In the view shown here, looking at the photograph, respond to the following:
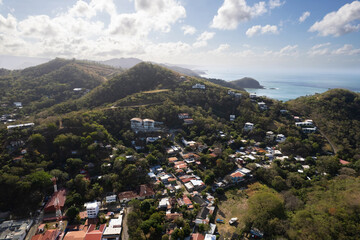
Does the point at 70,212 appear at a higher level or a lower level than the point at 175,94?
lower

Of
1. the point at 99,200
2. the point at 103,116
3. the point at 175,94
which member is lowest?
the point at 99,200

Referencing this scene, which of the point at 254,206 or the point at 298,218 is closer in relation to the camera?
the point at 298,218

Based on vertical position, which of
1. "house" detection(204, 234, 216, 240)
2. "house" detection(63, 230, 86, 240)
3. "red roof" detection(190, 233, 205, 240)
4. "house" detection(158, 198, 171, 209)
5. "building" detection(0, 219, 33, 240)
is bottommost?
"building" detection(0, 219, 33, 240)

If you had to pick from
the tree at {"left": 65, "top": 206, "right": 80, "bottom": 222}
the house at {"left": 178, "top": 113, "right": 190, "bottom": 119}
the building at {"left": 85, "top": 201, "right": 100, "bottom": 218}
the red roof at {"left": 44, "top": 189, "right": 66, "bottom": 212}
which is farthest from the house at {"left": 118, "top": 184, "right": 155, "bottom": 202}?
the house at {"left": 178, "top": 113, "right": 190, "bottom": 119}

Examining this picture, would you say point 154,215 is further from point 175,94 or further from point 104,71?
point 104,71

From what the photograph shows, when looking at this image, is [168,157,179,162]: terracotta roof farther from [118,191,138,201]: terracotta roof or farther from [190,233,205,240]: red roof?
[190,233,205,240]: red roof

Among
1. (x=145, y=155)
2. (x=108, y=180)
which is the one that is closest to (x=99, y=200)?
(x=108, y=180)
